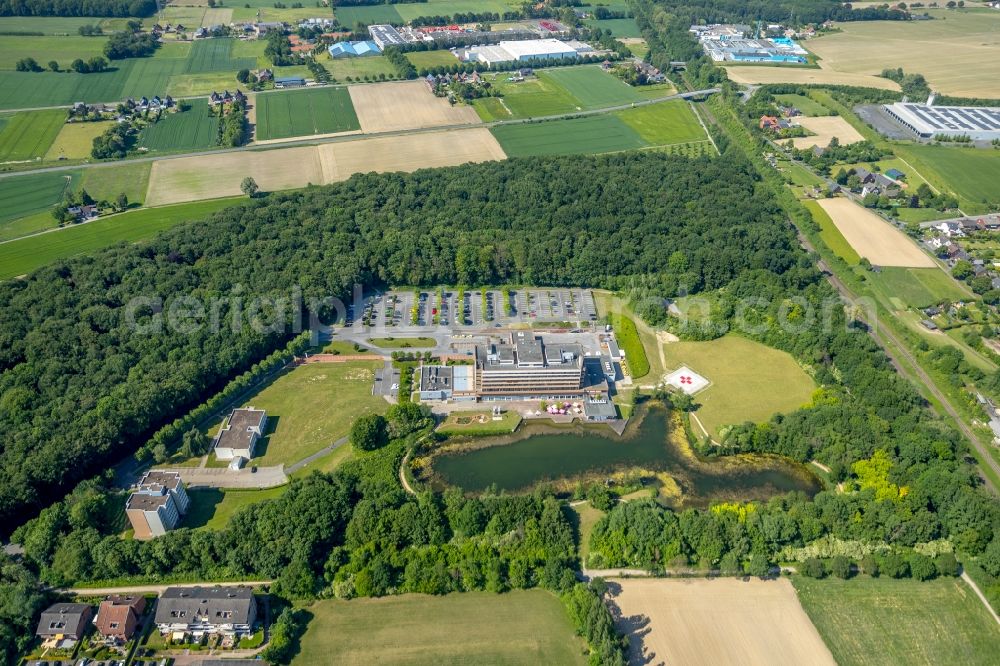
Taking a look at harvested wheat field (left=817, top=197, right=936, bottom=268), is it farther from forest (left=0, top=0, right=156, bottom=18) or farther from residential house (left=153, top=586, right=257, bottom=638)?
forest (left=0, top=0, right=156, bottom=18)

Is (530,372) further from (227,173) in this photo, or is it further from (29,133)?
(29,133)

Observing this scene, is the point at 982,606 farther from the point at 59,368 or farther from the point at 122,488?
the point at 59,368

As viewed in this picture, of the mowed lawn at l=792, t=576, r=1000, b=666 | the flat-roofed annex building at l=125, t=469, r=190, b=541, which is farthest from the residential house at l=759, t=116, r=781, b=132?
the flat-roofed annex building at l=125, t=469, r=190, b=541

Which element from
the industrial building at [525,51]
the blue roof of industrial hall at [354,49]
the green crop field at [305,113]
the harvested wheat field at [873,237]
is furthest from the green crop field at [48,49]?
the harvested wheat field at [873,237]

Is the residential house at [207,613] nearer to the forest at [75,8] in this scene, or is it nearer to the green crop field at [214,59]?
the green crop field at [214,59]

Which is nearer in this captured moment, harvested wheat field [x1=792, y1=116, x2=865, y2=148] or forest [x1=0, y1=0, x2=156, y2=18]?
harvested wheat field [x1=792, y1=116, x2=865, y2=148]
